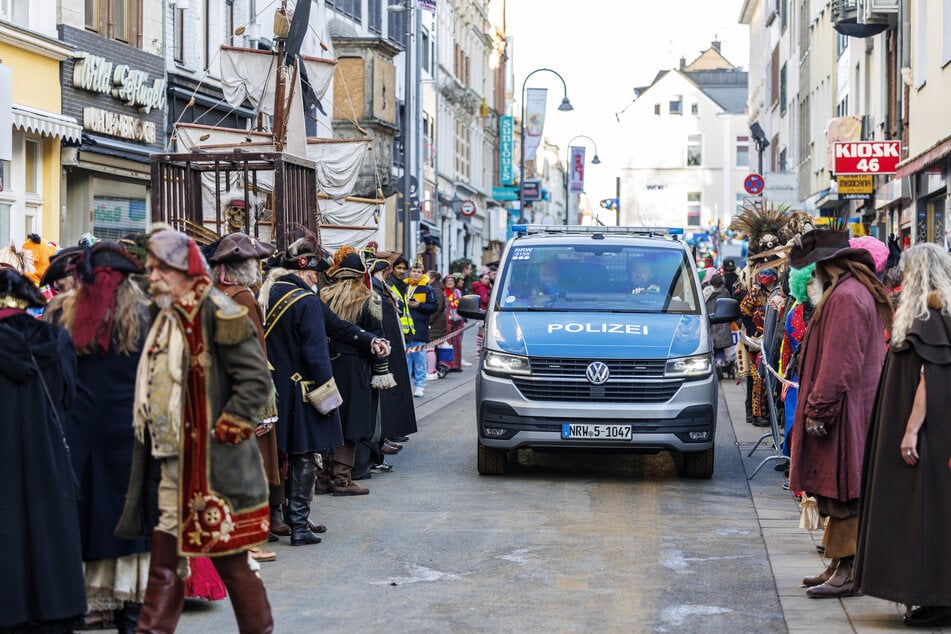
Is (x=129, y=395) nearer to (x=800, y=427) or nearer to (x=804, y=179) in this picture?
(x=800, y=427)

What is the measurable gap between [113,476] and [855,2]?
24.2m

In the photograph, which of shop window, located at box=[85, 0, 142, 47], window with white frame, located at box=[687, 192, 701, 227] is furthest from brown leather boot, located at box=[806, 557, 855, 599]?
window with white frame, located at box=[687, 192, 701, 227]

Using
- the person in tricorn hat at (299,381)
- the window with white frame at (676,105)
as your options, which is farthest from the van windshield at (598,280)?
the window with white frame at (676,105)

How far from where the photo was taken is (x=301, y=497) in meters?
9.43

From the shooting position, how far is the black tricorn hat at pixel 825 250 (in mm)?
7820

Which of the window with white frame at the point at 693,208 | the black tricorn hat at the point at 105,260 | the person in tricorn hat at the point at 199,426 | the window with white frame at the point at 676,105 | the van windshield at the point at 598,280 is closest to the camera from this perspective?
the person in tricorn hat at the point at 199,426

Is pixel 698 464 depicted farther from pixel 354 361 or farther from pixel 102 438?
pixel 102 438

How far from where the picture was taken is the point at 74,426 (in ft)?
21.5

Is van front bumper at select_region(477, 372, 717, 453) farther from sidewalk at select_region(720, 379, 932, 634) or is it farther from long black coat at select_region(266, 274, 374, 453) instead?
long black coat at select_region(266, 274, 374, 453)

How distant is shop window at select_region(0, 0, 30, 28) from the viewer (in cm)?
1931

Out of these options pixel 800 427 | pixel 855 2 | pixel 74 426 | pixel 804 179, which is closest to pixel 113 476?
pixel 74 426

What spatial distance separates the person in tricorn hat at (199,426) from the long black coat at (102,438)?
58 cm

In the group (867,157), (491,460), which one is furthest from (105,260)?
(867,157)

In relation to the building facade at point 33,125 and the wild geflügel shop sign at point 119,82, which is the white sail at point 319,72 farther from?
the building facade at point 33,125
